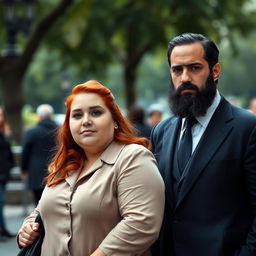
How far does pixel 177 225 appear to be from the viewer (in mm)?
3119

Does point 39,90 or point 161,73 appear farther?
point 161,73

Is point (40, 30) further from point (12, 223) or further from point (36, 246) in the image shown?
point (36, 246)

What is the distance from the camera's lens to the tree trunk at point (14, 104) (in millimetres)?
16163

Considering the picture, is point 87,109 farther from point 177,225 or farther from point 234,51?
point 234,51

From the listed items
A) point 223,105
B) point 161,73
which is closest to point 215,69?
point 223,105

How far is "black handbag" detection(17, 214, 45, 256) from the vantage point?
10.4 feet

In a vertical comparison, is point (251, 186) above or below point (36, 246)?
above

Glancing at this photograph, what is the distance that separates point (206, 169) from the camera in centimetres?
307

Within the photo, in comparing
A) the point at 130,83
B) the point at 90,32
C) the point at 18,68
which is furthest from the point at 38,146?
the point at 130,83

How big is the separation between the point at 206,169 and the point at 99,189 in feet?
1.58

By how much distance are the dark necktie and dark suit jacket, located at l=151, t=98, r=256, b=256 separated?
0.25ft

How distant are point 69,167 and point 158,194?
1.52 feet

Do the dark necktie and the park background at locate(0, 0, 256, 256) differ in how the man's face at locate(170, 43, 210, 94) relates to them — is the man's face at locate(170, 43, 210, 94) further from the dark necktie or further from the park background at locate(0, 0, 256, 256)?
the park background at locate(0, 0, 256, 256)

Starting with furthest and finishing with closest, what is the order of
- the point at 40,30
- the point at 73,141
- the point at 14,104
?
the point at 14,104 < the point at 40,30 < the point at 73,141
